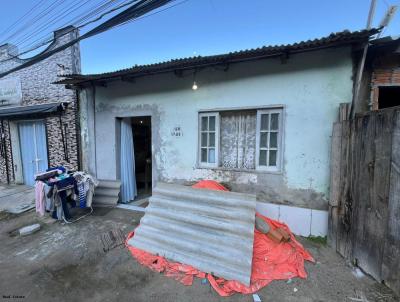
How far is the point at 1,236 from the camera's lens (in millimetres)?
3961

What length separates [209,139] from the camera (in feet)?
14.9

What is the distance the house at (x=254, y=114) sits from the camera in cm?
350

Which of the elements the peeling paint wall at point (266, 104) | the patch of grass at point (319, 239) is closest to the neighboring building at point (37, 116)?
the peeling paint wall at point (266, 104)

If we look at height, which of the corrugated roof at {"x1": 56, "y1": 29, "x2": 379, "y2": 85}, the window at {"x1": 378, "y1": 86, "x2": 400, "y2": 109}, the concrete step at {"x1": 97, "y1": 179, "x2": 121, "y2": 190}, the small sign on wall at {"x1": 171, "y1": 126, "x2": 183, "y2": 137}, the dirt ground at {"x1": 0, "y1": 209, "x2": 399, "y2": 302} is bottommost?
the dirt ground at {"x1": 0, "y1": 209, "x2": 399, "y2": 302}

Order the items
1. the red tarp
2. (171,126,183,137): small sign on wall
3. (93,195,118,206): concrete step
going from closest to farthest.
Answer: the red tarp → (171,126,183,137): small sign on wall → (93,195,118,206): concrete step

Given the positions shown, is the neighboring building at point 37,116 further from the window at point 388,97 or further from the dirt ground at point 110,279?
the window at point 388,97

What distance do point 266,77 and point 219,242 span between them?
10.4 ft

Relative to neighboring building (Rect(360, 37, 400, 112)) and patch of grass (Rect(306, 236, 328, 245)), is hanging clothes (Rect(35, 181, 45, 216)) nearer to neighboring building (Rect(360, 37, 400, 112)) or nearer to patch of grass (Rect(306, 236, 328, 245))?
patch of grass (Rect(306, 236, 328, 245))

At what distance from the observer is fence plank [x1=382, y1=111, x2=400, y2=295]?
2.23 m

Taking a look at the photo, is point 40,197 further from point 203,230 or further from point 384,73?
point 384,73

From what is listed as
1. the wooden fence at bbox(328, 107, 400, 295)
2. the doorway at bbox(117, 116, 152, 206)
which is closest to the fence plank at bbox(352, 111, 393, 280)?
the wooden fence at bbox(328, 107, 400, 295)

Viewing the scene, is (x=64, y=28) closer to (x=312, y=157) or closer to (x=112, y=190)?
(x=112, y=190)

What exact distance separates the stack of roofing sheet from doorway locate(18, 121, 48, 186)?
589cm

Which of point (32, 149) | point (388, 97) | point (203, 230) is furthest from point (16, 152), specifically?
point (388, 97)
